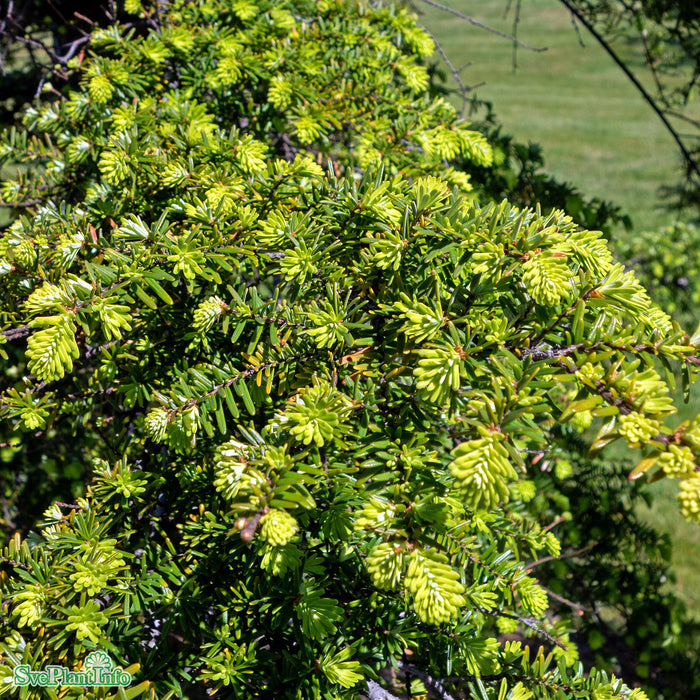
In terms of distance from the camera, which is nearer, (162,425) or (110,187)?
(162,425)

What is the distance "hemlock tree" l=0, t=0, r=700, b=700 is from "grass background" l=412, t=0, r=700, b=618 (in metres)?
4.03

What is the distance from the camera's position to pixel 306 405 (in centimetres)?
101

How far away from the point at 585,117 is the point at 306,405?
17781 mm

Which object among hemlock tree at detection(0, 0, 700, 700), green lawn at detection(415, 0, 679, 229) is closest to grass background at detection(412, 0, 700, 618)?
green lawn at detection(415, 0, 679, 229)

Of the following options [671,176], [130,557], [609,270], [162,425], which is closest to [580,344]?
[609,270]

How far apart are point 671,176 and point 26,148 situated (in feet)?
43.0

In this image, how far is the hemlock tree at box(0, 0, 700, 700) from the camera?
3.09 ft

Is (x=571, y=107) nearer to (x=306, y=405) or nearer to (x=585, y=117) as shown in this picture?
(x=585, y=117)

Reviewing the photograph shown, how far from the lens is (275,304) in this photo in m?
1.25

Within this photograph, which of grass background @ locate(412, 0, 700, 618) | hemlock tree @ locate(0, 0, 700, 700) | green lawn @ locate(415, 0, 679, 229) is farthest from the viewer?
green lawn @ locate(415, 0, 679, 229)

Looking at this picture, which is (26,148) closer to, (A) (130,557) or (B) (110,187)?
(B) (110,187)

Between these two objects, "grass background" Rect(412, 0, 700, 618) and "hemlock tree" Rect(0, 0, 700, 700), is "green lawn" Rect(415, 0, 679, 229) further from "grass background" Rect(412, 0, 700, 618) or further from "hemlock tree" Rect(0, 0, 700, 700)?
"hemlock tree" Rect(0, 0, 700, 700)

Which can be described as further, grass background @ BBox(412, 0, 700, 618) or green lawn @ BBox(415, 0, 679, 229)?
green lawn @ BBox(415, 0, 679, 229)

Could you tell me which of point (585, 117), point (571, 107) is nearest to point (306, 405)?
point (585, 117)
